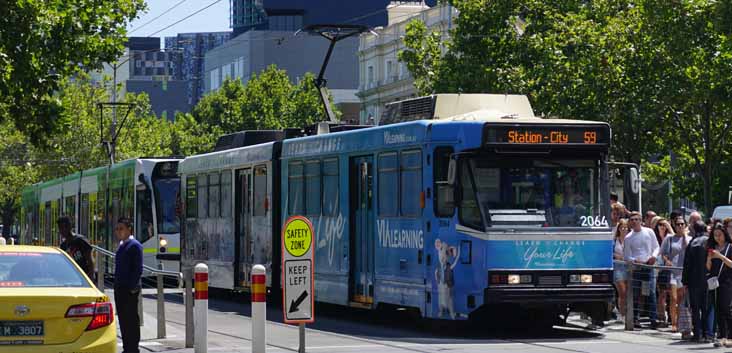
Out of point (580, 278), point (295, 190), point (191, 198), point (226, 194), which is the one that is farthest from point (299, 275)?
point (191, 198)

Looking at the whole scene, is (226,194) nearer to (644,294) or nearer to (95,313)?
(644,294)

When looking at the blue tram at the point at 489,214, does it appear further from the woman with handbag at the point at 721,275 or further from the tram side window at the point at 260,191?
the tram side window at the point at 260,191

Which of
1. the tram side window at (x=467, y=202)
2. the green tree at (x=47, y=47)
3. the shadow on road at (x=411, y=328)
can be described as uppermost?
the green tree at (x=47, y=47)

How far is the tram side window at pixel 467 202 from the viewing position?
62.2ft

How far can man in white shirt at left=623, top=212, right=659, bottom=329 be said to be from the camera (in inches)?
833

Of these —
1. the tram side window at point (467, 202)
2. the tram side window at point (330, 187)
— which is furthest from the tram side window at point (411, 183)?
the tram side window at point (330, 187)

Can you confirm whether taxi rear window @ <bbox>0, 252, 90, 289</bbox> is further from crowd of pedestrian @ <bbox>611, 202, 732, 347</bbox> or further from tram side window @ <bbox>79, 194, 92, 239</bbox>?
tram side window @ <bbox>79, 194, 92, 239</bbox>

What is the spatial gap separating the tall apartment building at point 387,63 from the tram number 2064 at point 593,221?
62963 mm

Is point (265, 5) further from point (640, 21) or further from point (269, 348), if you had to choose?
point (269, 348)

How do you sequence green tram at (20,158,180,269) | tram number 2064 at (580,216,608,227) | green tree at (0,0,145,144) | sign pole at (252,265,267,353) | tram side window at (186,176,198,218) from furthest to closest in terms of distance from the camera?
green tram at (20,158,180,269) → tram side window at (186,176,198,218) → green tree at (0,0,145,144) → tram number 2064 at (580,216,608,227) → sign pole at (252,265,267,353)

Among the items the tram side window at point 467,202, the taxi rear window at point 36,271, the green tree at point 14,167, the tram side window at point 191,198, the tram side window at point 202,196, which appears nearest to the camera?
the taxi rear window at point 36,271

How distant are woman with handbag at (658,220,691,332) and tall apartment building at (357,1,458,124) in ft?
201

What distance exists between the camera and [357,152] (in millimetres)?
22000

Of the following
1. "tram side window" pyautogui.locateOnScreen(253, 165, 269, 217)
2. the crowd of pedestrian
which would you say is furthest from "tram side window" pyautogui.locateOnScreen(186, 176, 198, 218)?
the crowd of pedestrian
